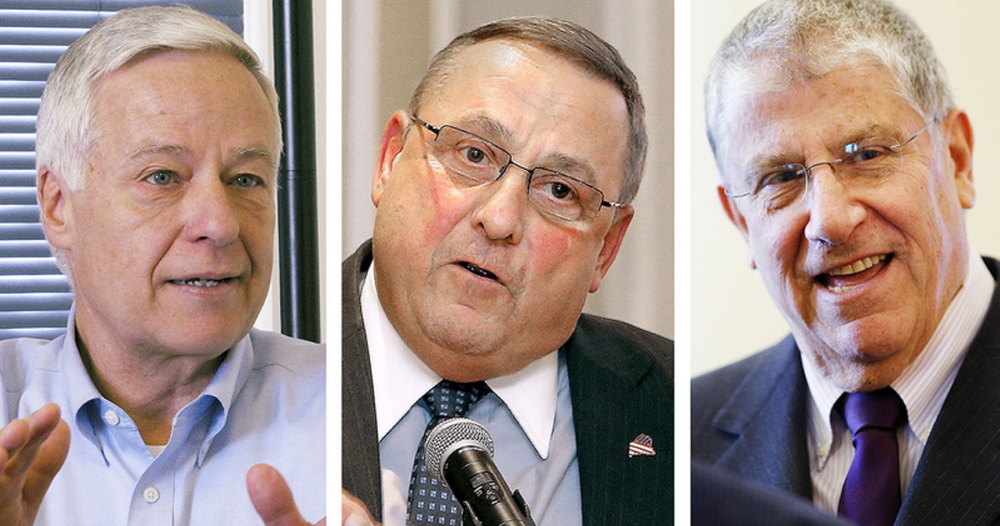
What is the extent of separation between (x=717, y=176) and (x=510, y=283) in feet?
1.90

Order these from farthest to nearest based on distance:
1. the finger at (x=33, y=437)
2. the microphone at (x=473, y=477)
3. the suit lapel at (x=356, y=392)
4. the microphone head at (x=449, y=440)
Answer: the suit lapel at (x=356, y=392) → the finger at (x=33, y=437) → the microphone head at (x=449, y=440) → the microphone at (x=473, y=477)

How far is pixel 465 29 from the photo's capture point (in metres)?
2.45

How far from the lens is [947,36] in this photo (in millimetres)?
2486

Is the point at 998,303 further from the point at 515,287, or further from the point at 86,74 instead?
the point at 86,74

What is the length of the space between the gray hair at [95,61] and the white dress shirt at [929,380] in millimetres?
1585

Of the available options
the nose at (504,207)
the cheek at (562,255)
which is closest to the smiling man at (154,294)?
the nose at (504,207)

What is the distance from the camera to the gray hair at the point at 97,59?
7.77ft

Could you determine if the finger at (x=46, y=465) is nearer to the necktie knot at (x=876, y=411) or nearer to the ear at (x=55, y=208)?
the ear at (x=55, y=208)

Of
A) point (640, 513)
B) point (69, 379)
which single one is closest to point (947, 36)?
point (640, 513)

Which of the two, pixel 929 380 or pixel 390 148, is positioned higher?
pixel 390 148

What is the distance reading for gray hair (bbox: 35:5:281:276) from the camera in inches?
93.3

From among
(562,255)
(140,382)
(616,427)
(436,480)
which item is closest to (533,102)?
(562,255)

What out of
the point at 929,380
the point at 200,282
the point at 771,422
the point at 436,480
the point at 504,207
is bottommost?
the point at 436,480

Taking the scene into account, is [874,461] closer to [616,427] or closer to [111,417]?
[616,427]
